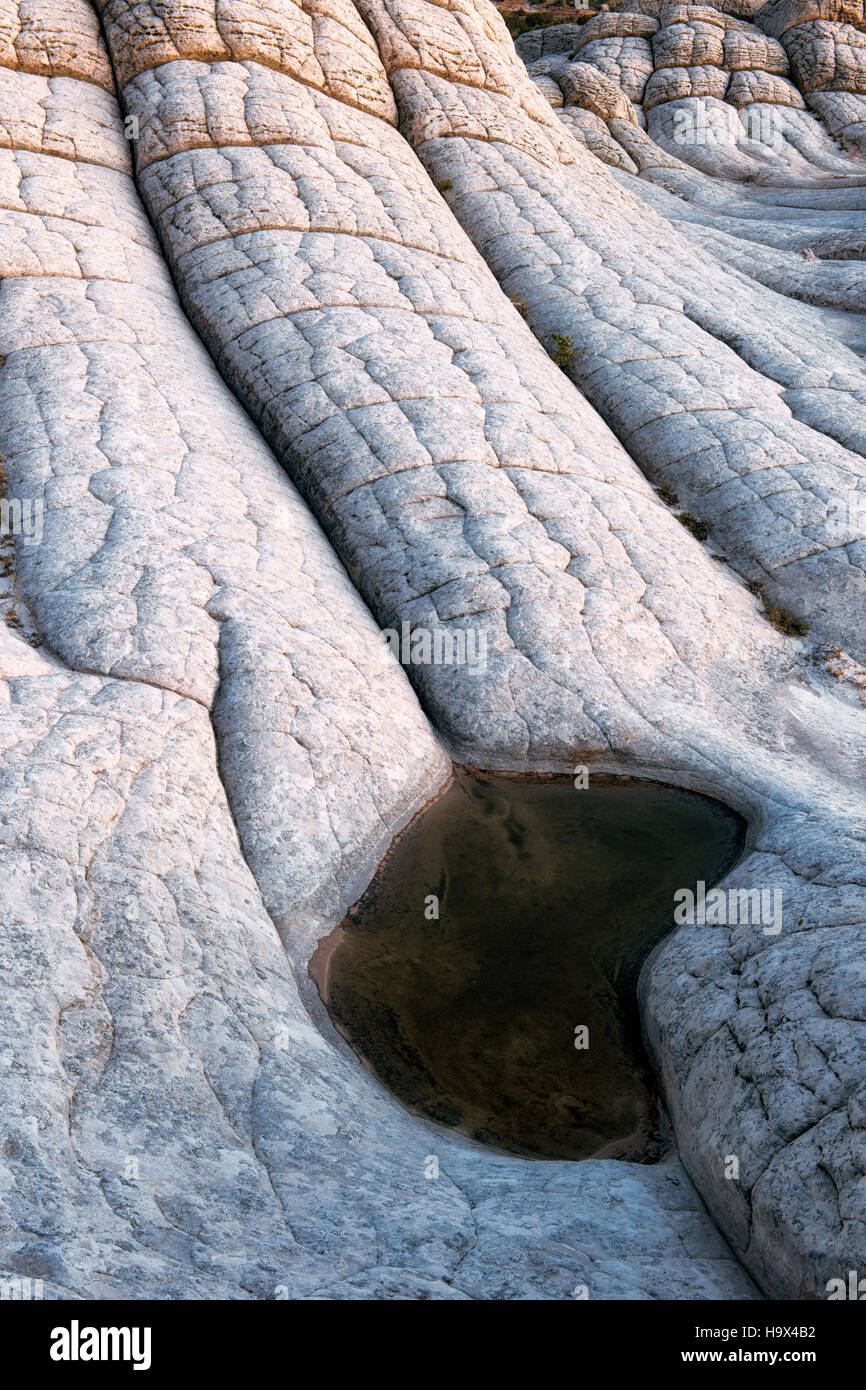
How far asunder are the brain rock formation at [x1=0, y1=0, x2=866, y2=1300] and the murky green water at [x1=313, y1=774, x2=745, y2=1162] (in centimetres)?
25

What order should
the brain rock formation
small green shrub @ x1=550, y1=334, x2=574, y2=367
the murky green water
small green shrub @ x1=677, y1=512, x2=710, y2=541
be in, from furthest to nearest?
small green shrub @ x1=550, y1=334, x2=574, y2=367 → small green shrub @ x1=677, y1=512, x2=710, y2=541 → the murky green water → the brain rock formation

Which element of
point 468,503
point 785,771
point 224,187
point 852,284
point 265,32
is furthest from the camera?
point 852,284

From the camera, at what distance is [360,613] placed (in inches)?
361

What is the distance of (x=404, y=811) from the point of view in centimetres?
779

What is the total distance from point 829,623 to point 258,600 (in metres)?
5.81

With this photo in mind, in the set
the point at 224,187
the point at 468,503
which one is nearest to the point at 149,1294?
the point at 468,503

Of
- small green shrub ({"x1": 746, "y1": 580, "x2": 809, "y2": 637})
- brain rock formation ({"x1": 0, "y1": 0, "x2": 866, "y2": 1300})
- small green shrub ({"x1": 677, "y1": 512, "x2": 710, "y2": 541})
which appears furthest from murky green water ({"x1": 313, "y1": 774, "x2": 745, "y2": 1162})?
small green shrub ({"x1": 677, "y1": 512, "x2": 710, "y2": 541})

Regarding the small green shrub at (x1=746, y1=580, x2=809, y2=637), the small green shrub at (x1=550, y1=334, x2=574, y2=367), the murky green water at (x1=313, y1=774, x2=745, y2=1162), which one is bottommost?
the murky green water at (x1=313, y1=774, x2=745, y2=1162)

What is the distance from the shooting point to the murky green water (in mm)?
5824

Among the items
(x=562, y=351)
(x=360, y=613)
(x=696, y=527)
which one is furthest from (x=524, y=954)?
(x=562, y=351)

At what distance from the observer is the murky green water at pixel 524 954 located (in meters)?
5.82

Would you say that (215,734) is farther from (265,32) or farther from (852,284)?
(852,284)

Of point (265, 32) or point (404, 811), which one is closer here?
point (404, 811)

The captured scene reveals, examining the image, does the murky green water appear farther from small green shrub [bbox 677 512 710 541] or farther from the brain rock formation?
small green shrub [bbox 677 512 710 541]
